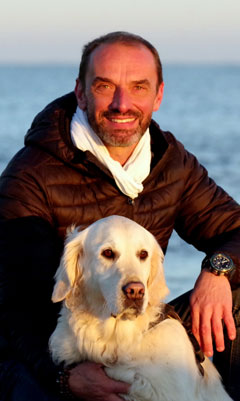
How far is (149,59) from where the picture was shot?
17.5ft

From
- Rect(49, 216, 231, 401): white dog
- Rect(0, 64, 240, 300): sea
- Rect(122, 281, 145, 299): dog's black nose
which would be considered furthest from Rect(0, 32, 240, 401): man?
Rect(0, 64, 240, 300): sea

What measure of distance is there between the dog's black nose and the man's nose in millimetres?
1325

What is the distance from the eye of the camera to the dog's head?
4.25 m

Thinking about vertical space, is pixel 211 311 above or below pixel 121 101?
below

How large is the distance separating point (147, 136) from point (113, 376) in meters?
1.54

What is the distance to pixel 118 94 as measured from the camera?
521 centimetres

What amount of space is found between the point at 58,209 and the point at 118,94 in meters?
0.77

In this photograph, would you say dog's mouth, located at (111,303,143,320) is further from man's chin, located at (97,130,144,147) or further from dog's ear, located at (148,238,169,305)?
man's chin, located at (97,130,144,147)

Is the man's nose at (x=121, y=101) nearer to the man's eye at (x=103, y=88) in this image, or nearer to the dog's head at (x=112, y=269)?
the man's eye at (x=103, y=88)

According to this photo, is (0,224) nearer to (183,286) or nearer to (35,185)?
(35,185)

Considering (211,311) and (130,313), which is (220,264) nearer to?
(211,311)

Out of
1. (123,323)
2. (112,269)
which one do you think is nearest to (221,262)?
(123,323)

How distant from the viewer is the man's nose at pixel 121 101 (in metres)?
5.18

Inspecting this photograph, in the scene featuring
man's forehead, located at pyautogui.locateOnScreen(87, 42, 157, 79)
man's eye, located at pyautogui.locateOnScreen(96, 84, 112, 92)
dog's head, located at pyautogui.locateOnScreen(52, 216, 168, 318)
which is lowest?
dog's head, located at pyautogui.locateOnScreen(52, 216, 168, 318)
